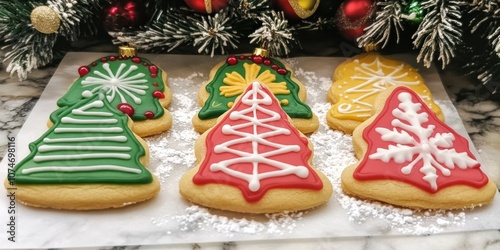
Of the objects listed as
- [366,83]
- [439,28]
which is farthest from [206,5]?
[439,28]

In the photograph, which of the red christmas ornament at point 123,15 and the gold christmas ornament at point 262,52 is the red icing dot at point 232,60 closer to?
the gold christmas ornament at point 262,52

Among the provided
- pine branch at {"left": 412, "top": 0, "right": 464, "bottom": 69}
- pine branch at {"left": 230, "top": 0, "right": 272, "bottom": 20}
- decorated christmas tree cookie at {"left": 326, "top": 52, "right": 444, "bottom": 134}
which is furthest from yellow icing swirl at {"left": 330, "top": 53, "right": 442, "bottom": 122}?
pine branch at {"left": 230, "top": 0, "right": 272, "bottom": 20}

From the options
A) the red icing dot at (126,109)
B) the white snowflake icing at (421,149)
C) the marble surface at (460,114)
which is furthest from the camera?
the red icing dot at (126,109)

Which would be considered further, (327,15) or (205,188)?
(327,15)

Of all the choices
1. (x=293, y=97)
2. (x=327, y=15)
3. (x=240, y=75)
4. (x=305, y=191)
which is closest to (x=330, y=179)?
(x=305, y=191)

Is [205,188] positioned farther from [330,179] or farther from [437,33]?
[437,33]

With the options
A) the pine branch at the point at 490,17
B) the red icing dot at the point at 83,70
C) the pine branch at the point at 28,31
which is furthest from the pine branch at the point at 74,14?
the pine branch at the point at 490,17

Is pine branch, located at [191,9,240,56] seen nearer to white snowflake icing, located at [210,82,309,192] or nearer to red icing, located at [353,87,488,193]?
white snowflake icing, located at [210,82,309,192]
